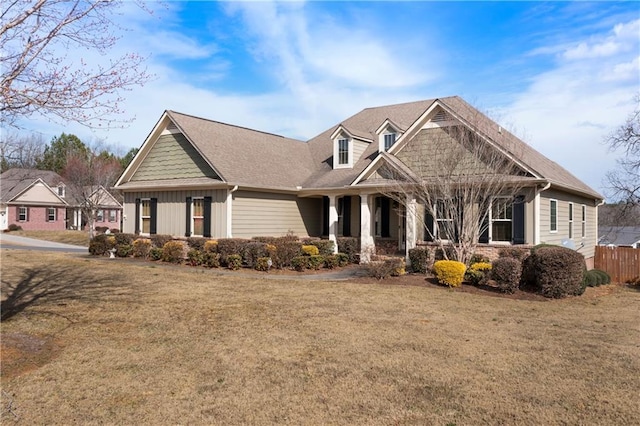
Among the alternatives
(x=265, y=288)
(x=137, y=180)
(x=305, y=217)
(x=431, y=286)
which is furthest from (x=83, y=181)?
(x=431, y=286)

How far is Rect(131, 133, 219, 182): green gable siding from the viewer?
20.8 meters

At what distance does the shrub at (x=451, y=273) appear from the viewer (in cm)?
1374

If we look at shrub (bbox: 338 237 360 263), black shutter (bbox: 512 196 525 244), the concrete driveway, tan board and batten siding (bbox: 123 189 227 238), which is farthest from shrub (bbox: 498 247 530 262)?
the concrete driveway

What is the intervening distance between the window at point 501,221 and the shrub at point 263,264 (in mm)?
7857

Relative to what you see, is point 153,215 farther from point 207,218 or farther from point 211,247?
point 211,247

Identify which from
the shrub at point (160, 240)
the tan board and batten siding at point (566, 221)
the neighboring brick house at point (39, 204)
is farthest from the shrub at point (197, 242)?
the neighboring brick house at point (39, 204)

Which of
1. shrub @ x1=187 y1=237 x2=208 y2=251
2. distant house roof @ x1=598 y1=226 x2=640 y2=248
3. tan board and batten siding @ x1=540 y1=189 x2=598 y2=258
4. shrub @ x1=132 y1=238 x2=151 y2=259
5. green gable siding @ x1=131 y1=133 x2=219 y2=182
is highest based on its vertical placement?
green gable siding @ x1=131 y1=133 x2=219 y2=182

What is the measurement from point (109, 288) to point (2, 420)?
8.12 meters

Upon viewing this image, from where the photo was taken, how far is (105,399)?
5453 millimetres

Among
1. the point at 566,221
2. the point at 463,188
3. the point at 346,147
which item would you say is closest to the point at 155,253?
the point at 346,147

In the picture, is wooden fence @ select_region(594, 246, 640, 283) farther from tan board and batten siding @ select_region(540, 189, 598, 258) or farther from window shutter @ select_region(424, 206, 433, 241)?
window shutter @ select_region(424, 206, 433, 241)

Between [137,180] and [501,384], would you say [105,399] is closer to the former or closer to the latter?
[501,384]

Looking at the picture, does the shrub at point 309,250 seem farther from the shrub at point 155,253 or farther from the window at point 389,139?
the shrub at point 155,253

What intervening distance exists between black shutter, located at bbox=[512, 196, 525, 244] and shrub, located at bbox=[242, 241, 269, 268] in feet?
28.3
